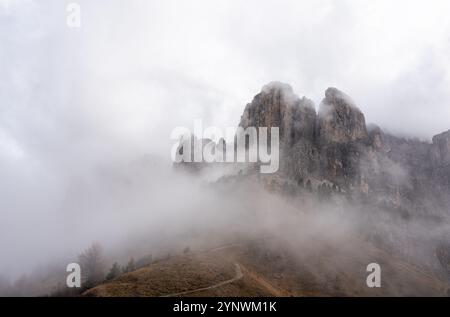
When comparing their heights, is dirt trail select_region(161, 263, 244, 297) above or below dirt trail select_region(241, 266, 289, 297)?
above

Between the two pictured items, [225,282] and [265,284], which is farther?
[265,284]

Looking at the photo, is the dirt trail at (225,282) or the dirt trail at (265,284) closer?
the dirt trail at (225,282)

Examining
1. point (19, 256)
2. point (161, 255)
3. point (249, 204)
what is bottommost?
point (19, 256)

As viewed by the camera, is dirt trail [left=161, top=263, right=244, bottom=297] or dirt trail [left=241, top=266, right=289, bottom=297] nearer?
dirt trail [left=161, top=263, right=244, bottom=297]

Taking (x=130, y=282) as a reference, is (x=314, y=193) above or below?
above

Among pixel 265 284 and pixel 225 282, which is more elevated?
pixel 225 282

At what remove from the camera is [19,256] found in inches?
7062

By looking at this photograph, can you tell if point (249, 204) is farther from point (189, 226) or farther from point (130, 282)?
point (130, 282)

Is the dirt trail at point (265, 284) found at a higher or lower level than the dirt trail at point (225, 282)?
lower
